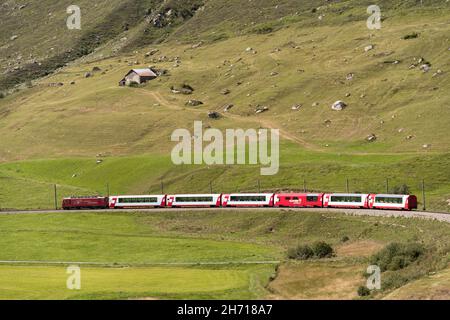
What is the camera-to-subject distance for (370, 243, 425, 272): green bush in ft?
222

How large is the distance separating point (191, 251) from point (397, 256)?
29801mm

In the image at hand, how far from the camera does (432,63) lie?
18188cm

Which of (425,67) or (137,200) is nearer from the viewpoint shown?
(137,200)

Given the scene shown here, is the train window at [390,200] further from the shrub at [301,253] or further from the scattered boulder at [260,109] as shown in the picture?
the scattered boulder at [260,109]

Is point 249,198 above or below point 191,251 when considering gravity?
above

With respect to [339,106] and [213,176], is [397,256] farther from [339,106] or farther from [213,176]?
[339,106]

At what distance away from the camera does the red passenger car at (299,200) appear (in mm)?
115456

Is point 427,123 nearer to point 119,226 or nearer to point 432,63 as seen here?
point 432,63

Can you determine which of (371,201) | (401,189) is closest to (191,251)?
(371,201)

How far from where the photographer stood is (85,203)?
13812cm

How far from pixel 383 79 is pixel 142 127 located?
57.2 metres

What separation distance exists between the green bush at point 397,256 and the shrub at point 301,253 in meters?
10.7
